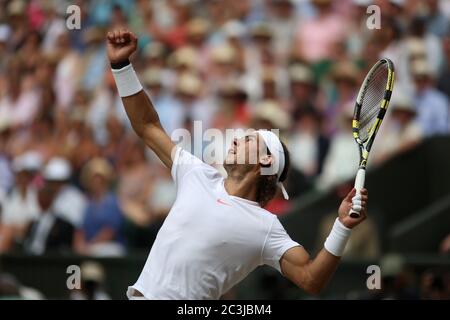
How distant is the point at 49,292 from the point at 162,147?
5181 millimetres

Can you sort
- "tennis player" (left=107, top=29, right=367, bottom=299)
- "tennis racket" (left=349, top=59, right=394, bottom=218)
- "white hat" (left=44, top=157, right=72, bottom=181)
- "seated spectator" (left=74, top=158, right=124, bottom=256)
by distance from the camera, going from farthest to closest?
1. "white hat" (left=44, top=157, right=72, bottom=181)
2. "seated spectator" (left=74, top=158, right=124, bottom=256)
3. "tennis racket" (left=349, top=59, right=394, bottom=218)
4. "tennis player" (left=107, top=29, right=367, bottom=299)

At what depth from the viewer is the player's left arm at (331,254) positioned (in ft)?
20.0

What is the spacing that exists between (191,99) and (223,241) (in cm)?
674

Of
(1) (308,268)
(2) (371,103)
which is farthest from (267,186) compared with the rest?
(2) (371,103)

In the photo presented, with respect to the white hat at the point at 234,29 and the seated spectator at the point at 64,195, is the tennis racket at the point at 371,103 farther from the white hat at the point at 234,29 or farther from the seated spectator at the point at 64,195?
the white hat at the point at 234,29

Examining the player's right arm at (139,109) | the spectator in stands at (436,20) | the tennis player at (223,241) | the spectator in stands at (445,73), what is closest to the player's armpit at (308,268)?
the tennis player at (223,241)

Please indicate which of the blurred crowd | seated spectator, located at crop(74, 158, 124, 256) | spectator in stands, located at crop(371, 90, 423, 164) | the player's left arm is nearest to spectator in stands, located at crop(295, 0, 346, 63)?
the blurred crowd

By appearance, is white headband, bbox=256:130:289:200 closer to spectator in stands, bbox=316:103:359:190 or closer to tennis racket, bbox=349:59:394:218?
tennis racket, bbox=349:59:394:218

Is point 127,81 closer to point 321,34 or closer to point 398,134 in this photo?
point 398,134

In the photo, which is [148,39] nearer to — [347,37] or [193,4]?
[193,4]

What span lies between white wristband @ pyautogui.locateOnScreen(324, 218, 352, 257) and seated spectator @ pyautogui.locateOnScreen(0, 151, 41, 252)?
6.85 meters

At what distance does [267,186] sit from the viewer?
6.68 metres

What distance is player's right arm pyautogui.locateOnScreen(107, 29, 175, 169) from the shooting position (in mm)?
6734

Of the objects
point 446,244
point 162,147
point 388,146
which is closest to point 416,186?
point 388,146
